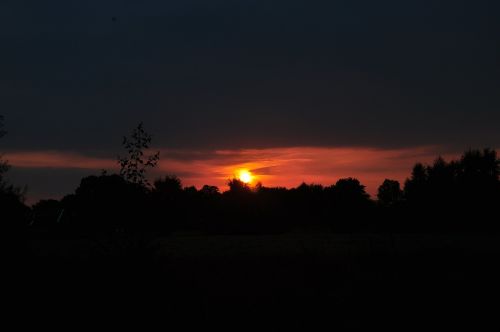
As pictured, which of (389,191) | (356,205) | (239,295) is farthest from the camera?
(389,191)

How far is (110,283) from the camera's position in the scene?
13719 mm

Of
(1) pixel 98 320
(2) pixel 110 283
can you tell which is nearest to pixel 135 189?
(2) pixel 110 283

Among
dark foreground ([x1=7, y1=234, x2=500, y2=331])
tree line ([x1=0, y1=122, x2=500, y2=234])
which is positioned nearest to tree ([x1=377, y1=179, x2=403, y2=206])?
tree line ([x1=0, y1=122, x2=500, y2=234])

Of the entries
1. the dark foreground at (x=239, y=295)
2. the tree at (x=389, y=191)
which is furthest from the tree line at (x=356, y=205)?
the dark foreground at (x=239, y=295)

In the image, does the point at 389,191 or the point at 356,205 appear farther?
the point at 389,191

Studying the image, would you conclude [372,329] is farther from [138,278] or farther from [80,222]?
[80,222]

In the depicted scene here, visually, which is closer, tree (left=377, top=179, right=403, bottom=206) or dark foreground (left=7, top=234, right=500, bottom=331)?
dark foreground (left=7, top=234, right=500, bottom=331)

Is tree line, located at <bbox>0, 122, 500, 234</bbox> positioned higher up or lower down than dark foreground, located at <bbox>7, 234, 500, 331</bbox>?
higher up

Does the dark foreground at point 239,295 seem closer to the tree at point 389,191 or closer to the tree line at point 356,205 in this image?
the tree line at point 356,205

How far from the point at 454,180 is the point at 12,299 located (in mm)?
86763

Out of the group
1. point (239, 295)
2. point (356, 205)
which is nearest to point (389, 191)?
point (356, 205)

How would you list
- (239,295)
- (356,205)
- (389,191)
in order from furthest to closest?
(389,191), (356,205), (239,295)

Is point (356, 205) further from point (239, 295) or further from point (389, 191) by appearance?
point (239, 295)

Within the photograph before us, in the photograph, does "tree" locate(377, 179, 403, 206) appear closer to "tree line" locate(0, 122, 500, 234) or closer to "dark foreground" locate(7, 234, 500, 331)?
"tree line" locate(0, 122, 500, 234)
